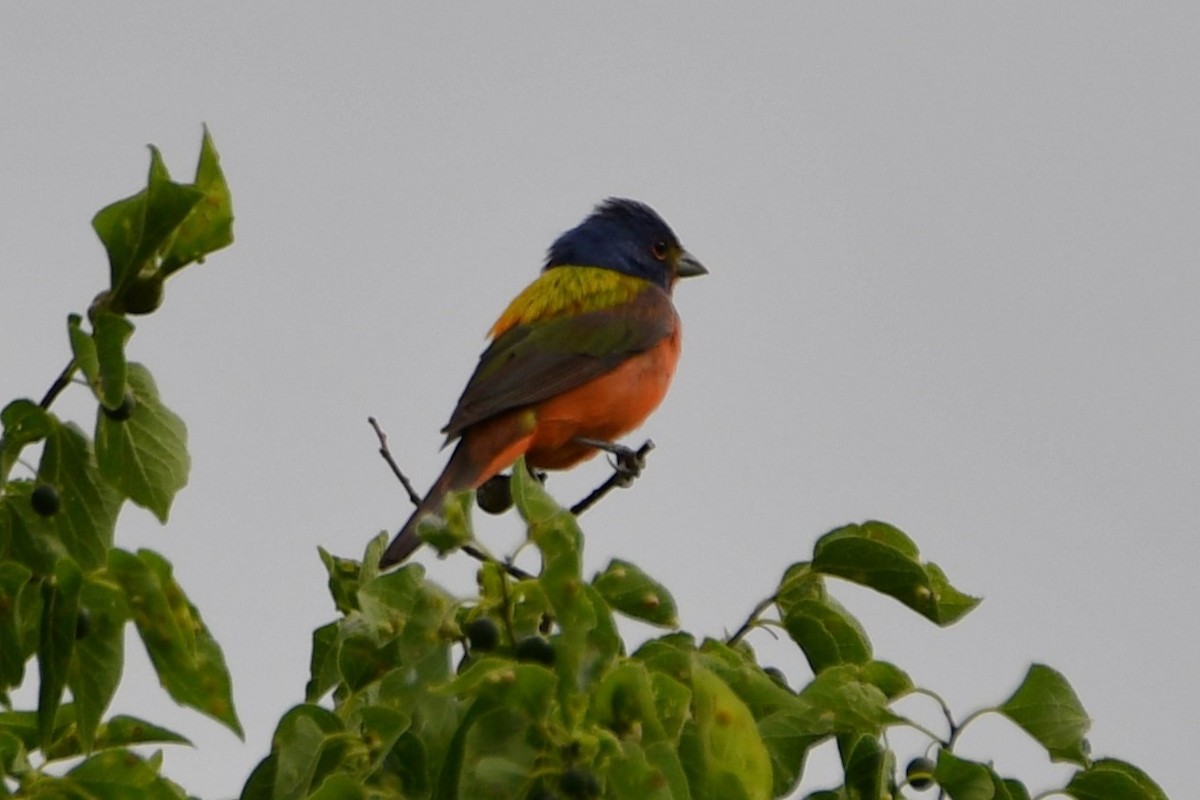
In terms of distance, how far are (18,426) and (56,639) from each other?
0.35 m

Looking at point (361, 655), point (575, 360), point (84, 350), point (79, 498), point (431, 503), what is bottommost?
point (361, 655)

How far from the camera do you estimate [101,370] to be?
284 centimetres

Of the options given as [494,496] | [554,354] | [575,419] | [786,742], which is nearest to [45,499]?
[786,742]

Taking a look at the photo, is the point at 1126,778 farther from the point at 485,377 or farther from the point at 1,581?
the point at 485,377

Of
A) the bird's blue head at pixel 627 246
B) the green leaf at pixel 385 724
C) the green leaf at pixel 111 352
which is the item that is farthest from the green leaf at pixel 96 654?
the bird's blue head at pixel 627 246

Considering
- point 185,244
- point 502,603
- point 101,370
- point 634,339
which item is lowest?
point 502,603

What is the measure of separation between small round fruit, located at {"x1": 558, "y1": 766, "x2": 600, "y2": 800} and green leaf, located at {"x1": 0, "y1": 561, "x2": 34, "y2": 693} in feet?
3.16

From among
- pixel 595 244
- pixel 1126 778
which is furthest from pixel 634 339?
pixel 1126 778

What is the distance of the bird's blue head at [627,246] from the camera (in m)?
9.34

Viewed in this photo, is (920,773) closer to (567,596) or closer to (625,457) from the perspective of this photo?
(567,596)

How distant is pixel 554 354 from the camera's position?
809 centimetres

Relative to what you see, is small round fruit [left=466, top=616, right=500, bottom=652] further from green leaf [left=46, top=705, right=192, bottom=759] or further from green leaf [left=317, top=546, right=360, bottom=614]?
green leaf [left=317, top=546, right=360, bottom=614]

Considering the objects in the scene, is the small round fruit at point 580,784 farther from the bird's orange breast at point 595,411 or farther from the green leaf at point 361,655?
the bird's orange breast at point 595,411

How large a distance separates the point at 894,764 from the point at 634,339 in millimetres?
5254
